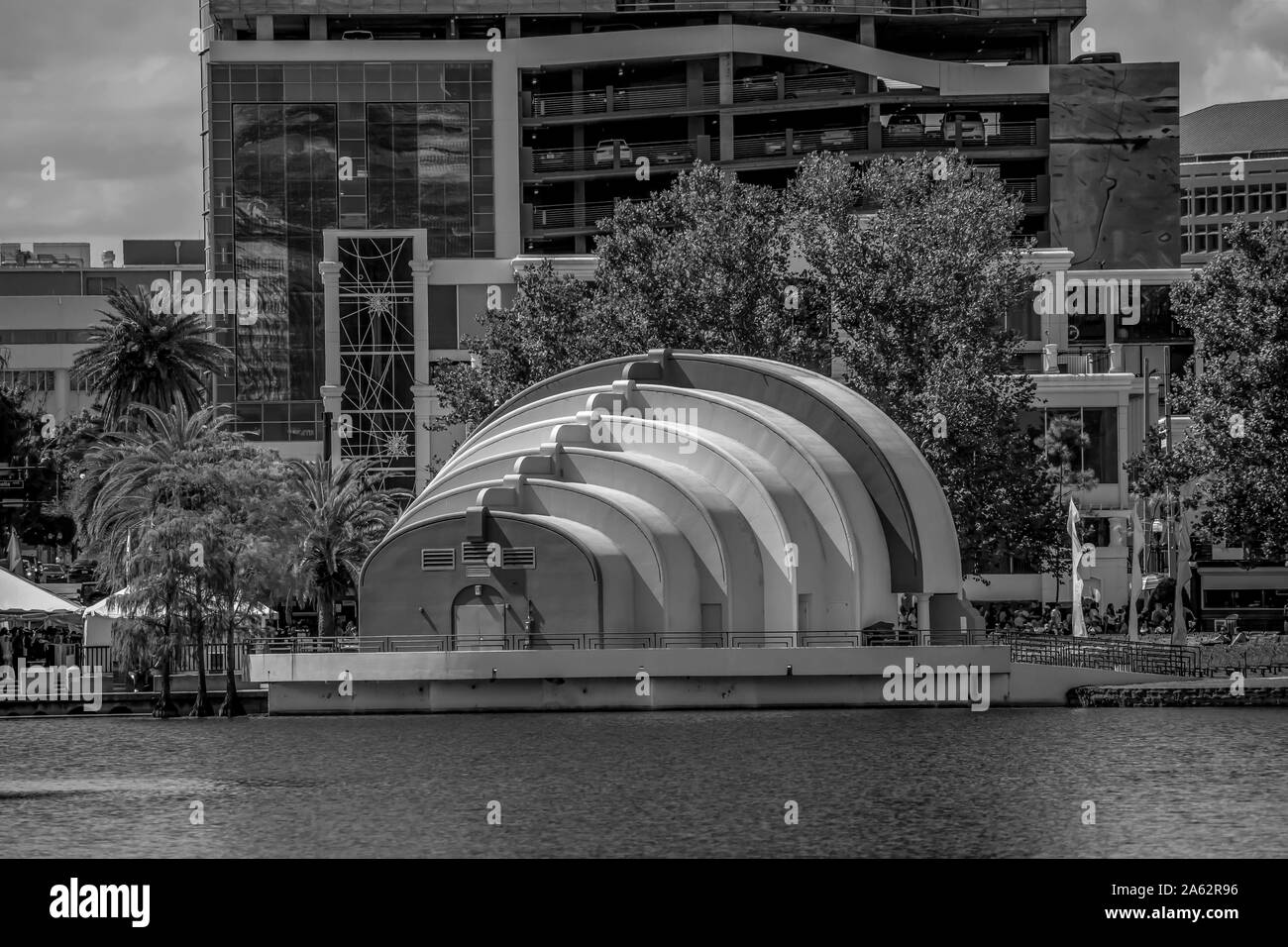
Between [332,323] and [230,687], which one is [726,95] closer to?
[332,323]

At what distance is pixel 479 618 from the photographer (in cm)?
7031

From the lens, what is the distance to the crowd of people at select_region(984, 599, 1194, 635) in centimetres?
8869

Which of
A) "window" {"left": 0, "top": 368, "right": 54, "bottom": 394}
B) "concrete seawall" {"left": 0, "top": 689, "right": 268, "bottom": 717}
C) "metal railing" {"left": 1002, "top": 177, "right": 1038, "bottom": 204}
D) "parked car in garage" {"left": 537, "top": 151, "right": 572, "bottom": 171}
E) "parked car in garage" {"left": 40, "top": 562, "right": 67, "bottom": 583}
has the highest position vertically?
"parked car in garage" {"left": 537, "top": 151, "right": 572, "bottom": 171}

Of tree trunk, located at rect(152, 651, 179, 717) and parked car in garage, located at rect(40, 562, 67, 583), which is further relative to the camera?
parked car in garage, located at rect(40, 562, 67, 583)

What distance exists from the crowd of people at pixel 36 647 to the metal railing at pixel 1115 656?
31.7 meters

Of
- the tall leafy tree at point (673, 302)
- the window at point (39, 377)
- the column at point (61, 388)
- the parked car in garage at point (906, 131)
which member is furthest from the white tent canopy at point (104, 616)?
the column at point (61, 388)

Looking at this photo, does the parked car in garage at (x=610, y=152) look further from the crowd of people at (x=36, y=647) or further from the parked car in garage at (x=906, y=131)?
the crowd of people at (x=36, y=647)

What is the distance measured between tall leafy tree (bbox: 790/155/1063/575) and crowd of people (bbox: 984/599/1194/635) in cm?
460

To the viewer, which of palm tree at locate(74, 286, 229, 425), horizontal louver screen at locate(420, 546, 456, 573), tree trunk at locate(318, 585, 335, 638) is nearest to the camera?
horizontal louver screen at locate(420, 546, 456, 573)

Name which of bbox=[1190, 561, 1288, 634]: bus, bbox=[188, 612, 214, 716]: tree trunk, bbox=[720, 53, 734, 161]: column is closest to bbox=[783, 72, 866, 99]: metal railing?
bbox=[720, 53, 734, 161]: column

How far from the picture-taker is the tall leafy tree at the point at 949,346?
264 feet

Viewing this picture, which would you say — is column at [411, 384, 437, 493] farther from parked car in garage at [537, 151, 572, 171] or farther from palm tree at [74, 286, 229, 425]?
parked car in garage at [537, 151, 572, 171]
